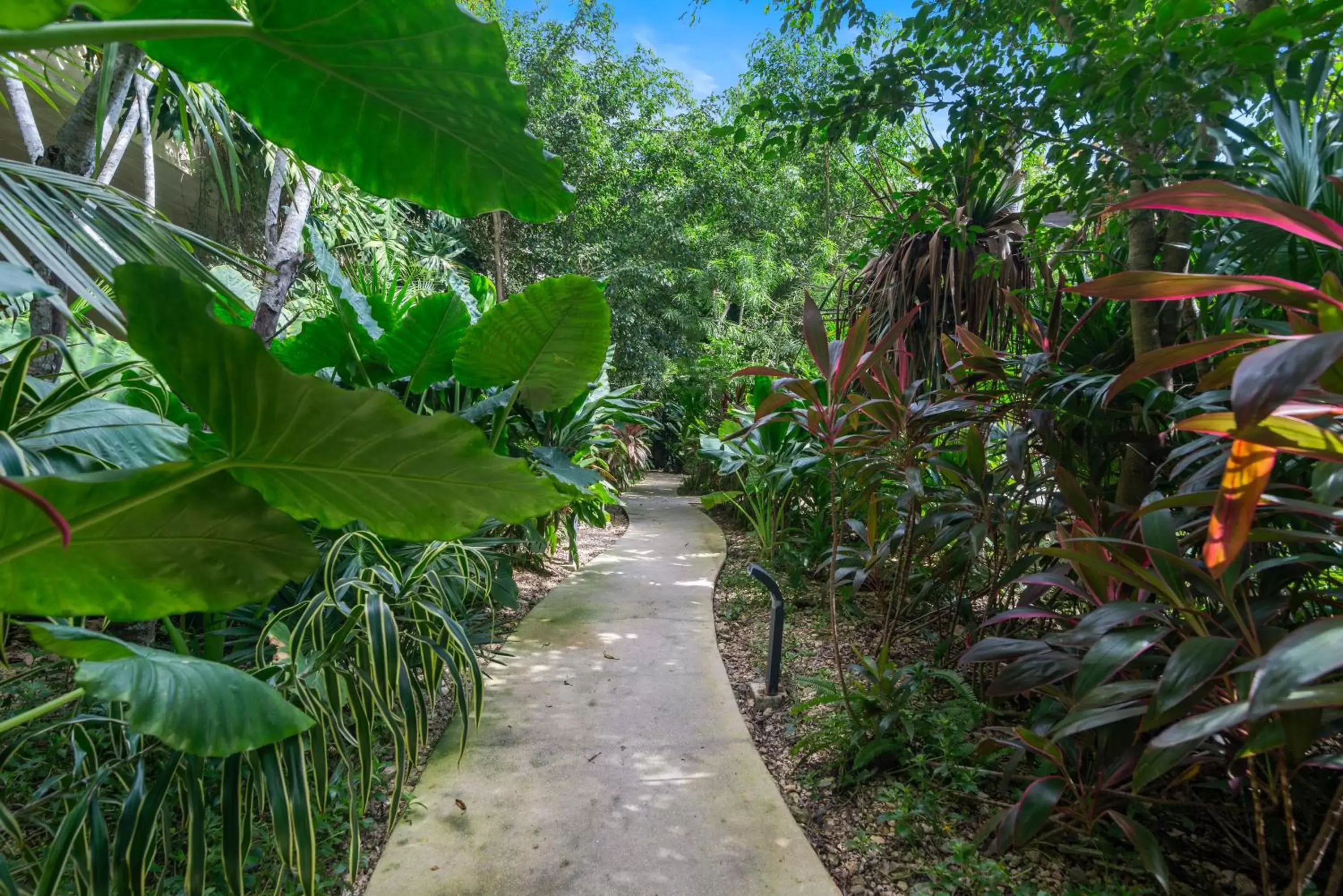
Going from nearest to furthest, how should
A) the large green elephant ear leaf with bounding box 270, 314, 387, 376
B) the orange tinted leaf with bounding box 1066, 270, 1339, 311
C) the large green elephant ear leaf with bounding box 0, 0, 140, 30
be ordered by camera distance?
the large green elephant ear leaf with bounding box 0, 0, 140, 30 → the orange tinted leaf with bounding box 1066, 270, 1339, 311 → the large green elephant ear leaf with bounding box 270, 314, 387, 376

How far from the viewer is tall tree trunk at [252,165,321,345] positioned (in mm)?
2467

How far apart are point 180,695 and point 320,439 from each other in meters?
0.32

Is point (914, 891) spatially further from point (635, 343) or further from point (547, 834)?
point (635, 343)

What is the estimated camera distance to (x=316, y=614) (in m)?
1.30

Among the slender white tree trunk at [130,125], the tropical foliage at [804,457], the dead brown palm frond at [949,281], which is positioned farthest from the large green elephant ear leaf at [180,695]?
the dead brown palm frond at [949,281]

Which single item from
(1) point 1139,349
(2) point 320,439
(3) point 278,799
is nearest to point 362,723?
Result: (3) point 278,799

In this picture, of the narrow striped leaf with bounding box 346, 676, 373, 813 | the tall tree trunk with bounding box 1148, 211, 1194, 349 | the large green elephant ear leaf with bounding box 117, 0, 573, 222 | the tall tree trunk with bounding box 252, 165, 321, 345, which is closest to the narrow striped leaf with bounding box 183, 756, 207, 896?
the narrow striped leaf with bounding box 346, 676, 373, 813

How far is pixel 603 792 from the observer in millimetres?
1611

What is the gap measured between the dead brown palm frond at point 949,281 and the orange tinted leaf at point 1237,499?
206cm

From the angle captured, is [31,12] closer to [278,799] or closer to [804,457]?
[278,799]

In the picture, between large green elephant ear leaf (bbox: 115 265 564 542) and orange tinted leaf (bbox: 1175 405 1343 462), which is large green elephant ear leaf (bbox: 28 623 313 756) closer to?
large green elephant ear leaf (bbox: 115 265 564 542)

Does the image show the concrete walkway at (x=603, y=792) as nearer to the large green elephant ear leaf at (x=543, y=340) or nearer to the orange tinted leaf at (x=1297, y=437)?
the large green elephant ear leaf at (x=543, y=340)

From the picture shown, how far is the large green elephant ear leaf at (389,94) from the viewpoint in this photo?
2.24 feet

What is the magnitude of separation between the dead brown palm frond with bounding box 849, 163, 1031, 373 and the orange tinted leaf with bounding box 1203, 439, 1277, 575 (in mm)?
2059
